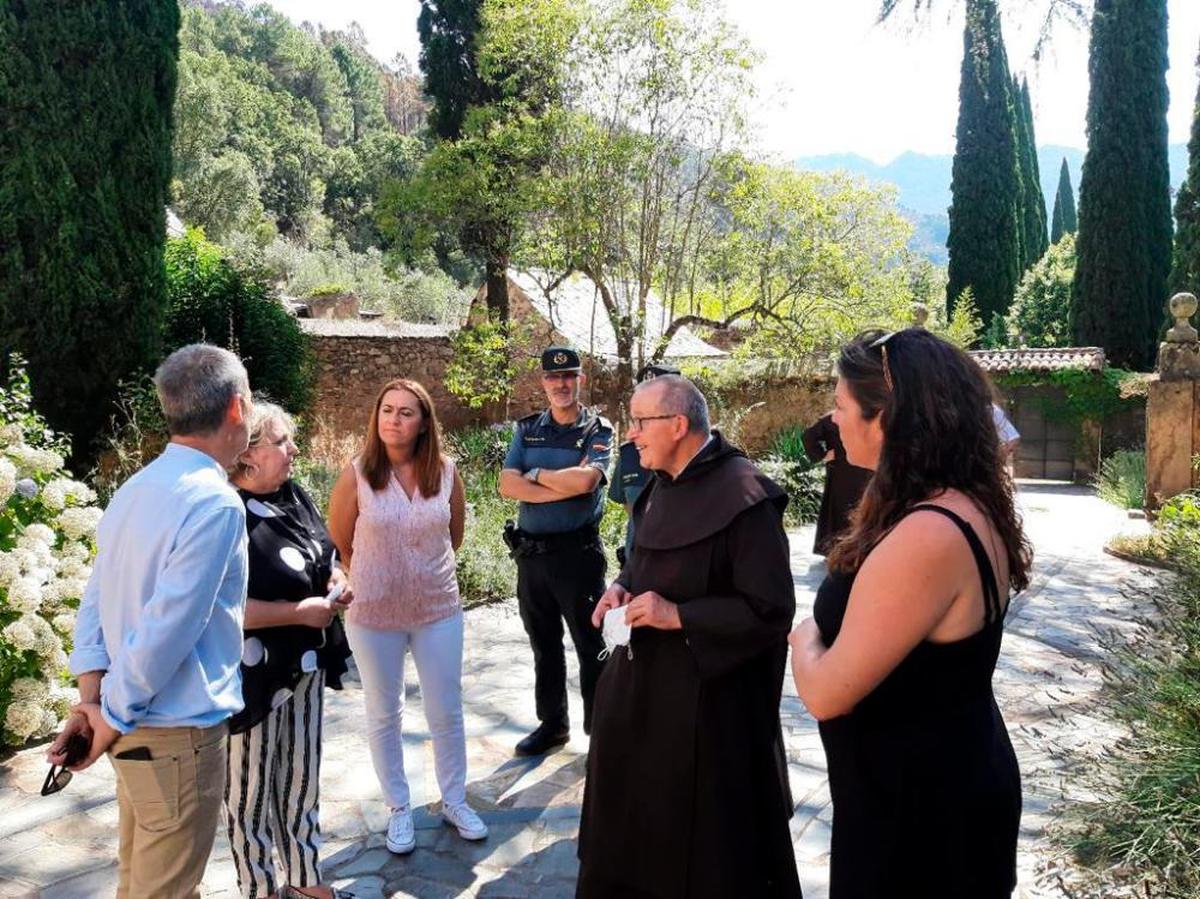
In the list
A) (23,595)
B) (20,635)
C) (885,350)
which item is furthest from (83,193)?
(885,350)

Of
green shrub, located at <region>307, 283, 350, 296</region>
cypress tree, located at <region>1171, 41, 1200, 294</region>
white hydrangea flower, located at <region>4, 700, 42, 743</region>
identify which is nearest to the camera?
white hydrangea flower, located at <region>4, 700, 42, 743</region>

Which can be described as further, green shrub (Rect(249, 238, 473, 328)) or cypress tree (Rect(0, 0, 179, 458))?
green shrub (Rect(249, 238, 473, 328))

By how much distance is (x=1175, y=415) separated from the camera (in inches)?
413

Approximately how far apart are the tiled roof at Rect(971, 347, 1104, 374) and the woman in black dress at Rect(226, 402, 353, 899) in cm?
1974

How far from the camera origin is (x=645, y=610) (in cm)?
260

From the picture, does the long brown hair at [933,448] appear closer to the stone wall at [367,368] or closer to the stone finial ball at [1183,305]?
the stone finial ball at [1183,305]

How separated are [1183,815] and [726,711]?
5.12 ft

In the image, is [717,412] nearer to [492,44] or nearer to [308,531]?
[492,44]

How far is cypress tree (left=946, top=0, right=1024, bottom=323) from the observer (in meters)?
27.8

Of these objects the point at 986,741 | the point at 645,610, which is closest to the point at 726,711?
the point at 645,610

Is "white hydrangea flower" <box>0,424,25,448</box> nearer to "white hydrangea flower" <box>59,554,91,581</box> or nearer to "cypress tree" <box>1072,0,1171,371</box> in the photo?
"white hydrangea flower" <box>59,554,91,581</box>

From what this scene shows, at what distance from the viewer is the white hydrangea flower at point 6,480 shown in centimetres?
441

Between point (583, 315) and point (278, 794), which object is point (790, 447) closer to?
point (583, 315)

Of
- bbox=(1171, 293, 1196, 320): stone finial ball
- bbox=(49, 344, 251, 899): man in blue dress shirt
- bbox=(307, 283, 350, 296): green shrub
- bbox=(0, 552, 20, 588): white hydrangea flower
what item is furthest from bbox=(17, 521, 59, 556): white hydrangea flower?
bbox=(307, 283, 350, 296): green shrub
